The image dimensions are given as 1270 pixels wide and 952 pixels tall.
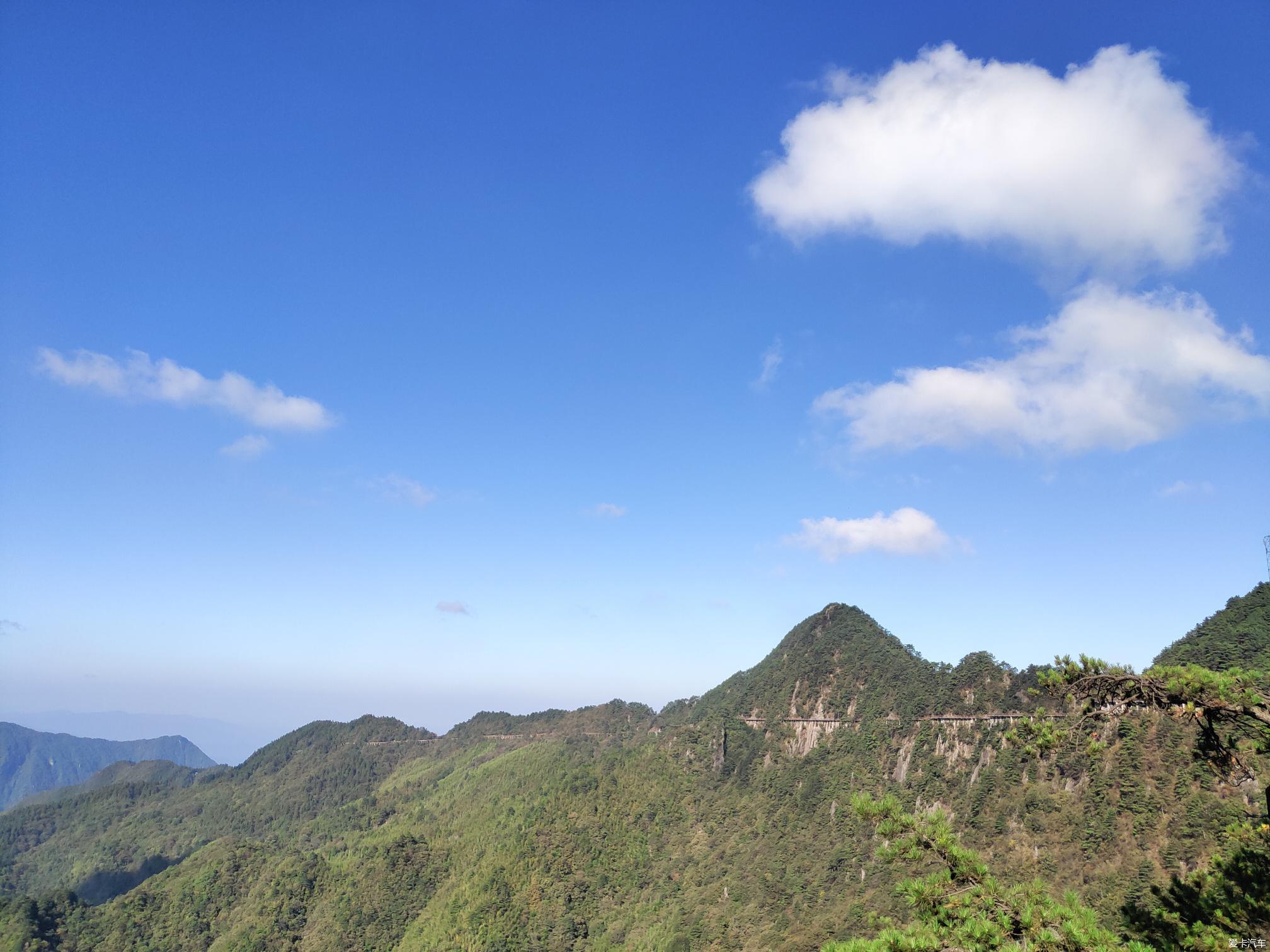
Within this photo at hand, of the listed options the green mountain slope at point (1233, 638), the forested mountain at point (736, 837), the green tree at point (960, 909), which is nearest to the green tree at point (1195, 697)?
the green tree at point (960, 909)

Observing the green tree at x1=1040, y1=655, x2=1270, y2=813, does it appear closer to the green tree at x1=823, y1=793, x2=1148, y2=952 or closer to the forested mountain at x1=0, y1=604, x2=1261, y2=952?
the green tree at x1=823, y1=793, x2=1148, y2=952

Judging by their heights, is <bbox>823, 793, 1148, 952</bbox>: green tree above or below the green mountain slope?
below

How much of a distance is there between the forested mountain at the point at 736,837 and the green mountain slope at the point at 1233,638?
9296 mm

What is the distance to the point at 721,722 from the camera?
505ft

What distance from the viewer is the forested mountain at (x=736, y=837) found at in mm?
67062

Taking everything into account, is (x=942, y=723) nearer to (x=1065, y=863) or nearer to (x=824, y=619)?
(x=1065, y=863)

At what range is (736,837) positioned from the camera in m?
122

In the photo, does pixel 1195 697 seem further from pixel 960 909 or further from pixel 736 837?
pixel 736 837

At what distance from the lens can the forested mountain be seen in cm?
6706

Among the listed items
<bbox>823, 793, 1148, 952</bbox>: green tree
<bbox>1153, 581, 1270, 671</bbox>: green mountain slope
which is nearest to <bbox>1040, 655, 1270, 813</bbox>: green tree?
<bbox>823, 793, 1148, 952</bbox>: green tree

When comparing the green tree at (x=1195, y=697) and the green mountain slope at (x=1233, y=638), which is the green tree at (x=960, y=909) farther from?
the green mountain slope at (x=1233, y=638)

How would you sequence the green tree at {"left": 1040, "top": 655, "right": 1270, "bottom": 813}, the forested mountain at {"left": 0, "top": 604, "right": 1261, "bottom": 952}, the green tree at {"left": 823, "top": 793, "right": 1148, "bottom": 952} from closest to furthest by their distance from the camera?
1. the green tree at {"left": 1040, "top": 655, "right": 1270, "bottom": 813}
2. the green tree at {"left": 823, "top": 793, "right": 1148, "bottom": 952}
3. the forested mountain at {"left": 0, "top": 604, "right": 1261, "bottom": 952}

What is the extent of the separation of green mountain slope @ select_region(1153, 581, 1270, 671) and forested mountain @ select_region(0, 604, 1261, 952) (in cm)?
930

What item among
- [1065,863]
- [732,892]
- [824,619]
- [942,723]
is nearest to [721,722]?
[824,619]
